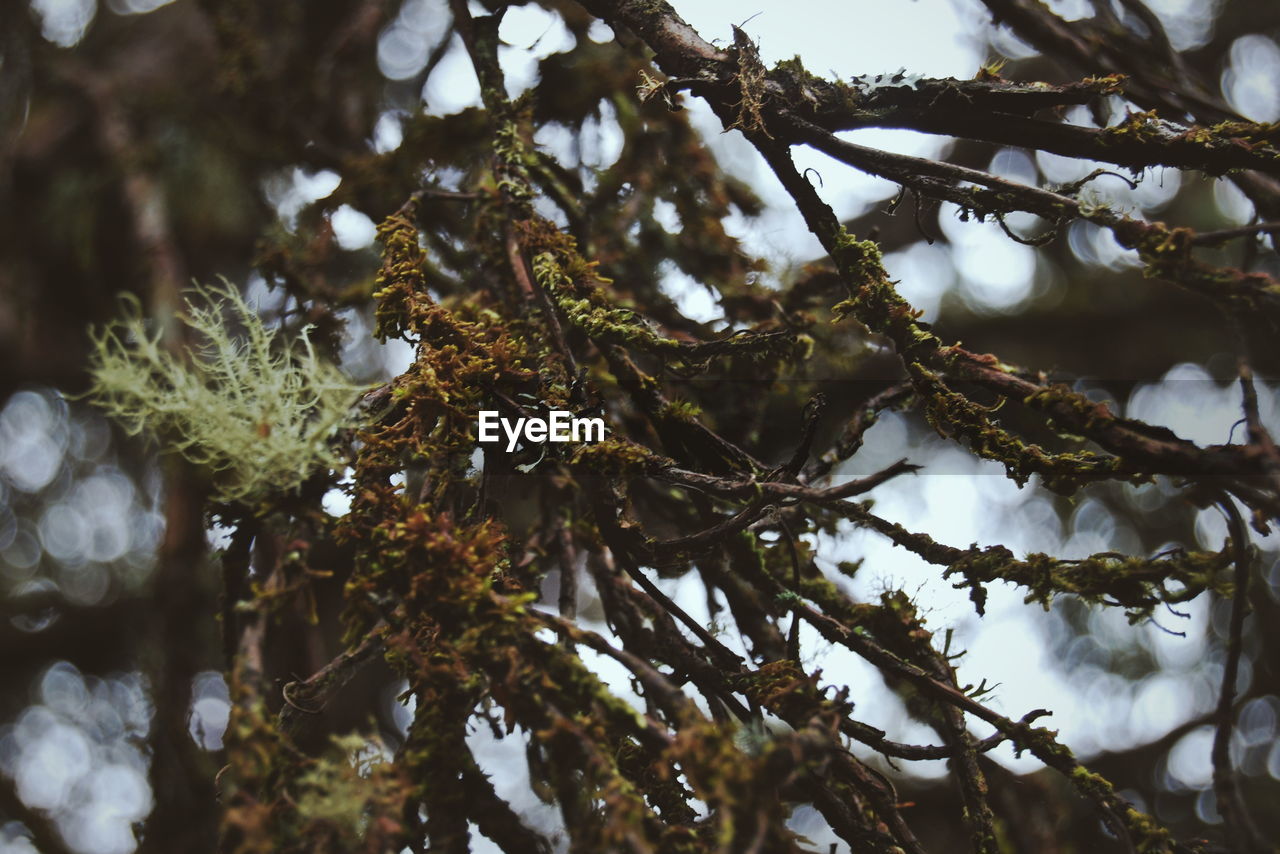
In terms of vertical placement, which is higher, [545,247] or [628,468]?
[545,247]

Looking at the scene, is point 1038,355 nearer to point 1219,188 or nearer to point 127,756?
point 1219,188

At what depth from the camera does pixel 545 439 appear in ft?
3.55

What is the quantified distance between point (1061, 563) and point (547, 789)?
2.59ft

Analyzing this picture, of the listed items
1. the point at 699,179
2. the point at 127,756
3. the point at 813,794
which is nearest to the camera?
the point at 813,794

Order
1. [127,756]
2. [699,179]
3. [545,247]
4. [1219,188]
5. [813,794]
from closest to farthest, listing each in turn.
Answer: [813,794] < [545,247] < [699,179] < [127,756] < [1219,188]

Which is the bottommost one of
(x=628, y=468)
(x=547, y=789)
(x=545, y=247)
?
(x=547, y=789)

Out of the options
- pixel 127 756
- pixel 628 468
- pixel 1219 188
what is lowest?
pixel 127 756

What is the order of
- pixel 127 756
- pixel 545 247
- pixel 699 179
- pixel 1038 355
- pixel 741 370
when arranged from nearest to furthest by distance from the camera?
pixel 545 247 → pixel 741 370 → pixel 699 179 → pixel 1038 355 → pixel 127 756

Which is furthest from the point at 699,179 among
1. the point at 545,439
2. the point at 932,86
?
the point at 545,439

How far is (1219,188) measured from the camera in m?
3.16

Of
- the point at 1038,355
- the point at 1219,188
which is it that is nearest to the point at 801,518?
the point at 1038,355

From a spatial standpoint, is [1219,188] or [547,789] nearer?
[547,789]

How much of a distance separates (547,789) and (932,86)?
1.16m

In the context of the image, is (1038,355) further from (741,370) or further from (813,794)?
(813,794)
